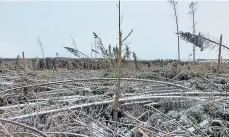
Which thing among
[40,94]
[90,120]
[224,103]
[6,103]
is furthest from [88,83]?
[224,103]

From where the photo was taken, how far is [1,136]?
3.33 metres

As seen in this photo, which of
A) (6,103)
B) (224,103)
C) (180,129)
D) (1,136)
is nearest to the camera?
(1,136)

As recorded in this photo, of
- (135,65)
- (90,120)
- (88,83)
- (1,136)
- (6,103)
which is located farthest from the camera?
(135,65)

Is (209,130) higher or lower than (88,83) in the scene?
lower

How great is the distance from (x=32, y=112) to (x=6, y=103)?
3.36ft

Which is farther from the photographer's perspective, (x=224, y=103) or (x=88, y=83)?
(x=88, y=83)

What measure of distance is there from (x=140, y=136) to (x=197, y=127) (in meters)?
0.59

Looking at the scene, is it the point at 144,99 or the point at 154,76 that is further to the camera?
the point at 154,76

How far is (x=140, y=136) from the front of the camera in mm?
3803

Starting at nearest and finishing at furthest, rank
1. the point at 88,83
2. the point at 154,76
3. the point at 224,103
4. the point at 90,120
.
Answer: the point at 90,120 < the point at 224,103 < the point at 88,83 < the point at 154,76

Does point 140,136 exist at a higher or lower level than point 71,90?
lower

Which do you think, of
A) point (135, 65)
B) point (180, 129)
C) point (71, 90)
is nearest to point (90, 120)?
point (180, 129)

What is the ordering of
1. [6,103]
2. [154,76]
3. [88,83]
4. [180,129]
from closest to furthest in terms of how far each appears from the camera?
[180,129], [6,103], [88,83], [154,76]

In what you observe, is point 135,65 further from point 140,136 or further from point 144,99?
point 140,136
